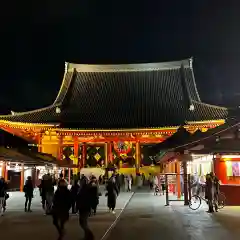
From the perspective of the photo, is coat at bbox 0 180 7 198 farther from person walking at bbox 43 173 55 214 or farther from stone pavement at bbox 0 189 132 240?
person walking at bbox 43 173 55 214

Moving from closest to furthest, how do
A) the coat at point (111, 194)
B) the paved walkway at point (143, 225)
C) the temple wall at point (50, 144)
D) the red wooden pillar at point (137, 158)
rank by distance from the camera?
the paved walkway at point (143, 225) → the coat at point (111, 194) → the temple wall at point (50, 144) → the red wooden pillar at point (137, 158)

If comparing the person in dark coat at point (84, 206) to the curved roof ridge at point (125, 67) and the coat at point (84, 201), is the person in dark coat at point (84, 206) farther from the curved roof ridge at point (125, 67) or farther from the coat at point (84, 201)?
the curved roof ridge at point (125, 67)

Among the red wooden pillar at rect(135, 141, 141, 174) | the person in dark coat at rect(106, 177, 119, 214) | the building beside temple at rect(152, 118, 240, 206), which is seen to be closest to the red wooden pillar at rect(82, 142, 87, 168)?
A: the red wooden pillar at rect(135, 141, 141, 174)

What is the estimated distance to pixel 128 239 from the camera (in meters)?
10.8

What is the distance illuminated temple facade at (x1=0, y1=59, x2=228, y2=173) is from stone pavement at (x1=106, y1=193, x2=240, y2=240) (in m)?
19.4

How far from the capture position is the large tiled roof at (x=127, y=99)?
126 ft

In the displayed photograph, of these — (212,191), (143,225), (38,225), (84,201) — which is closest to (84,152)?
(212,191)

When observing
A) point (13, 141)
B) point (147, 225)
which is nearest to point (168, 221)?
point (147, 225)

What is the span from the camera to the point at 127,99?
45.1 m

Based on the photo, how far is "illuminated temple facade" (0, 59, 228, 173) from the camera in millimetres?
37094

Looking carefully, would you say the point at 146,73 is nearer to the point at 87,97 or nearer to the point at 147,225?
the point at 87,97

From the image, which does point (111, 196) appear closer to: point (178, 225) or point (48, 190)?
point (48, 190)

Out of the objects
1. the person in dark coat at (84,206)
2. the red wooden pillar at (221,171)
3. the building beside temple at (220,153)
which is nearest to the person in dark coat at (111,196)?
the building beside temple at (220,153)

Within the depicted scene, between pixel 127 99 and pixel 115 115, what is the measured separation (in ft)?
14.4
